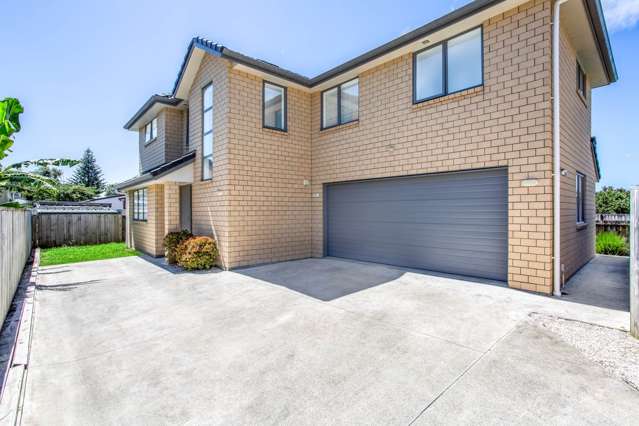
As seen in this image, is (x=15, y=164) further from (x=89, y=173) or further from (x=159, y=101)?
(x=89, y=173)

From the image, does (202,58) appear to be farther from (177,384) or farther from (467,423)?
(467,423)

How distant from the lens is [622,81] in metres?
10.1

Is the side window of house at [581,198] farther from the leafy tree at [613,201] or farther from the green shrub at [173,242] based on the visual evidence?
the leafy tree at [613,201]

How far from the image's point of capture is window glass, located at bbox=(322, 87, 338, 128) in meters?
10.4

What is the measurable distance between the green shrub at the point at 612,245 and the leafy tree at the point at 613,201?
28.6ft

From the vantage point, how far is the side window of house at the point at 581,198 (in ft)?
28.2

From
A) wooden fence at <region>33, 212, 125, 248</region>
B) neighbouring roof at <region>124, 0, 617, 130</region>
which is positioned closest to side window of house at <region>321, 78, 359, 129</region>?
neighbouring roof at <region>124, 0, 617, 130</region>

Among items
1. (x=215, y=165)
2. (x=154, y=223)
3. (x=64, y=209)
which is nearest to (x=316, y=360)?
(x=215, y=165)

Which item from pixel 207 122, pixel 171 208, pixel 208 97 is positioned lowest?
pixel 171 208

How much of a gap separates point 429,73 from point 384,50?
1341mm

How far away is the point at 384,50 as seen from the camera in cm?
812

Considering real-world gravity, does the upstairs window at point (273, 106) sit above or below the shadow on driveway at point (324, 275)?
above

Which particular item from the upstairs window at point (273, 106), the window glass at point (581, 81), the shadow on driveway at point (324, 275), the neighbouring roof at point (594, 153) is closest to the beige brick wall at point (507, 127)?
the shadow on driveway at point (324, 275)

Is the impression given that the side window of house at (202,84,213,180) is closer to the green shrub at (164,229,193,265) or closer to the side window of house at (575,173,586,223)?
the green shrub at (164,229,193,265)
